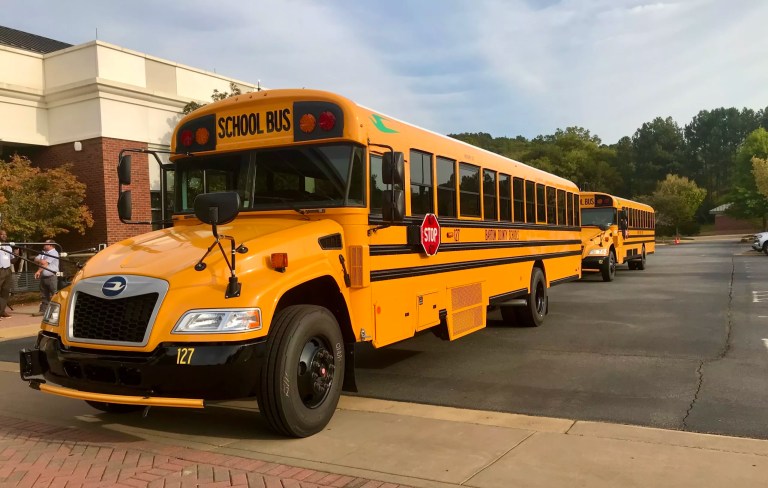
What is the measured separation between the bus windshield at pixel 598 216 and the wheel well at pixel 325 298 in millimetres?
15751

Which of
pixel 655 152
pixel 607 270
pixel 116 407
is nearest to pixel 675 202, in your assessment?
pixel 655 152

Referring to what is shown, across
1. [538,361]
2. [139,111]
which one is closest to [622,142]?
[139,111]

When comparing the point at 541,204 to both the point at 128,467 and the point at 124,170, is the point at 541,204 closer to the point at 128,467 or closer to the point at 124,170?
the point at 124,170

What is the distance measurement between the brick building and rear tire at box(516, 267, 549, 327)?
37.7 feet

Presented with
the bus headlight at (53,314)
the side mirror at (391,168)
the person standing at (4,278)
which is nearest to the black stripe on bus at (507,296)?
the side mirror at (391,168)

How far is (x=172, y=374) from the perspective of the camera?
4.01 m

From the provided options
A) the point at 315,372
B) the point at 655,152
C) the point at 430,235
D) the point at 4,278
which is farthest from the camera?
the point at 655,152

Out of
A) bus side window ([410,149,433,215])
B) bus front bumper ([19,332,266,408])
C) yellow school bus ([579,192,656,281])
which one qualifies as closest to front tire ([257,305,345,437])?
bus front bumper ([19,332,266,408])

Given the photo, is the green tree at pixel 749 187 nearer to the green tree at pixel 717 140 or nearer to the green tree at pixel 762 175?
the green tree at pixel 762 175

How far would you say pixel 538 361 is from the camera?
7340mm

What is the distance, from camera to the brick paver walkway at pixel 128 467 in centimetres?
386

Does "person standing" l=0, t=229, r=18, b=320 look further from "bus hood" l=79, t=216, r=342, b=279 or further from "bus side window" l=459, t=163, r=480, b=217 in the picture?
"bus side window" l=459, t=163, r=480, b=217

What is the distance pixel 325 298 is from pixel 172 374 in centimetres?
149

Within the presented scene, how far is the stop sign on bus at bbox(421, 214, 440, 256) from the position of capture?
6285mm
